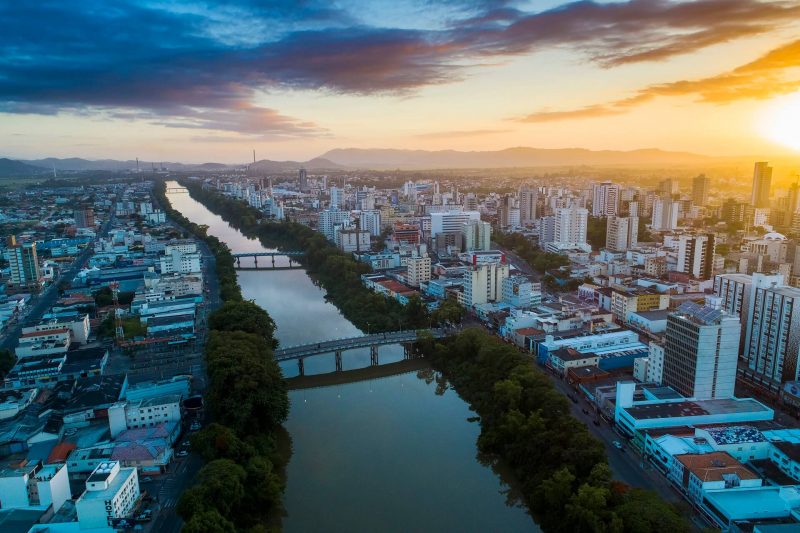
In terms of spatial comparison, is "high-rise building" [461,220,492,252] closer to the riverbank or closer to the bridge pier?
the riverbank

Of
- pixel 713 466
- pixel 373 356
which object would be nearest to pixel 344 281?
pixel 373 356

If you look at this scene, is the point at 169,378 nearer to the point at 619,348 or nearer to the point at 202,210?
the point at 619,348

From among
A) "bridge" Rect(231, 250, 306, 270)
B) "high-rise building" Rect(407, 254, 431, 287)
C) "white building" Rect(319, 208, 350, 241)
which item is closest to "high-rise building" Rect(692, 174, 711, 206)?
"white building" Rect(319, 208, 350, 241)

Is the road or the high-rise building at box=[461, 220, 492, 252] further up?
the high-rise building at box=[461, 220, 492, 252]

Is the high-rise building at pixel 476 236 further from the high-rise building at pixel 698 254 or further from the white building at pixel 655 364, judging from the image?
the white building at pixel 655 364

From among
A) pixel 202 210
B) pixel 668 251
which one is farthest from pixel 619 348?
pixel 202 210

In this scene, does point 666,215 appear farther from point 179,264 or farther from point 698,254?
point 179,264

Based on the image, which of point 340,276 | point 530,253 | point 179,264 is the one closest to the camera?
point 340,276

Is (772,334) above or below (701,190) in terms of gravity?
below
